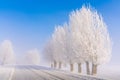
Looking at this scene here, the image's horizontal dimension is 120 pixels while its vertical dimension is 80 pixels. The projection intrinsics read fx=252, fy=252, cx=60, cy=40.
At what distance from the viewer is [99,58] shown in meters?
A: 40.4

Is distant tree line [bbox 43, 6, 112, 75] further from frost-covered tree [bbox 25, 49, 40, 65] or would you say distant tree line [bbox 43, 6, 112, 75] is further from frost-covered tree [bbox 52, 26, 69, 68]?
frost-covered tree [bbox 25, 49, 40, 65]

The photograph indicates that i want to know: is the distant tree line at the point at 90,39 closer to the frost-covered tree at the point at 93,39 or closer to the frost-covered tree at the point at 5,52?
the frost-covered tree at the point at 93,39

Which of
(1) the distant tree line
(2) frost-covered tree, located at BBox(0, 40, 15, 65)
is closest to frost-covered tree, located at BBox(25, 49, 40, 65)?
(2) frost-covered tree, located at BBox(0, 40, 15, 65)

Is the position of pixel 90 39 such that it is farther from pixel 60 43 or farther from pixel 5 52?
pixel 5 52

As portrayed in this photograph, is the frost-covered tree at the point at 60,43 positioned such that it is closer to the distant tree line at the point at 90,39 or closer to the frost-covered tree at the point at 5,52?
the distant tree line at the point at 90,39

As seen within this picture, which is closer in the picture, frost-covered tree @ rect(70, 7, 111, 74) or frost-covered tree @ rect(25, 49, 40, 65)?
frost-covered tree @ rect(70, 7, 111, 74)

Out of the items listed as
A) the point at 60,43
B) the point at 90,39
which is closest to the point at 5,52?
the point at 60,43

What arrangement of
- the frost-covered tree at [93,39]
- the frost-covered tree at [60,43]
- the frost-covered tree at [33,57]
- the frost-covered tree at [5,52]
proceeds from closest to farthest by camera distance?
the frost-covered tree at [93,39] → the frost-covered tree at [60,43] → the frost-covered tree at [5,52] → the frost-covered tree at [33,57]

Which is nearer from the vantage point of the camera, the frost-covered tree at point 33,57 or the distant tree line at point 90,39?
the distant tree line at point 90,39

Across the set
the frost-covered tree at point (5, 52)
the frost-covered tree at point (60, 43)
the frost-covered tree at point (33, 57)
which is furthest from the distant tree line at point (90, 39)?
the frost-covered tree at point (33, 57)

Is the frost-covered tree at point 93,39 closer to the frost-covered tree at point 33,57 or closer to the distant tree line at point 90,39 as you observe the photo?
the distant tree line at point 90,39

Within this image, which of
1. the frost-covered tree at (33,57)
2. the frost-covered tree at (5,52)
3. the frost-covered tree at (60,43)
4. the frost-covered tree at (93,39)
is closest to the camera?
the frost-covered tree at (93,39)

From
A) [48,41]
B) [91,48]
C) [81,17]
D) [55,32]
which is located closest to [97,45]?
[91,48]

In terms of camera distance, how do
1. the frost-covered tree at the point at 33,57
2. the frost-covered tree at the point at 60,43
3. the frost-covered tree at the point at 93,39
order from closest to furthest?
the frost-covered tree at the point at 93,39, the frost-covered tree at the point at 60,43, the frost-covered tree at the point at 33,57
